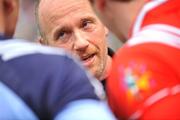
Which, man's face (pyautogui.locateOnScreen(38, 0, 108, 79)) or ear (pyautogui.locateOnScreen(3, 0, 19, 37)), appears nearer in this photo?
ear (pyautogui.locateOnScreen(3, 0, 19, 37))

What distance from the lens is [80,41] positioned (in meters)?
2.33

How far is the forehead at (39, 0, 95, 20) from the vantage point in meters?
2.39

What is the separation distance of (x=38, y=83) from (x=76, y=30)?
4.21 ft

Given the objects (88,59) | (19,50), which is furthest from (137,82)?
(88,59)

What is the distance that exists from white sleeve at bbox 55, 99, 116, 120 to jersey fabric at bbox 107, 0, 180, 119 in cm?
4

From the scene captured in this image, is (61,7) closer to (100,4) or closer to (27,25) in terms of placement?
(27,25)

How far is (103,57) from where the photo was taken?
2.37 meters

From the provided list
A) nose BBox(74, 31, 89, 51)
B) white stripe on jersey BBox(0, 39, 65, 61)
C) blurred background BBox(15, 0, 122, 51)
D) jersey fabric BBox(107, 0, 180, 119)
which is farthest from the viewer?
blurred background BBox(15, 0, 122, 51)

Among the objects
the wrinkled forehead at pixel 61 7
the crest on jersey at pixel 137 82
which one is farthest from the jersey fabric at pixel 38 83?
the wrinkled forehead at pixel 61 7

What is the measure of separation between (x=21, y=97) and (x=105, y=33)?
56.5 inches

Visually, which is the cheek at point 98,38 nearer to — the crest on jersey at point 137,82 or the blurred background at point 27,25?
the blurred background at point 27,25

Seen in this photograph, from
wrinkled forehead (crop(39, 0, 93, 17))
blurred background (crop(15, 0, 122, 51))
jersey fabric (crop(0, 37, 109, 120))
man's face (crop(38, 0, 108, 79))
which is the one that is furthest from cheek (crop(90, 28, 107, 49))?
jersey fabric (crop(0, 37, 109, 120))

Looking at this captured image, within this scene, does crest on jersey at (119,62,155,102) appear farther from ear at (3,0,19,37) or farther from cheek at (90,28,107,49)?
cheek at (90,28,107,49)

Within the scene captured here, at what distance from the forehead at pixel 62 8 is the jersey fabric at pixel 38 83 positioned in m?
1.26
